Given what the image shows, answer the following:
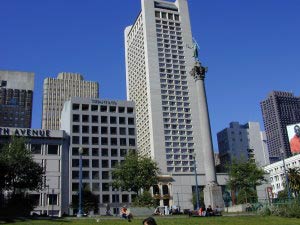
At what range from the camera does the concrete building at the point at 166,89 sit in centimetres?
15862

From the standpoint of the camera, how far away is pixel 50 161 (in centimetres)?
12350

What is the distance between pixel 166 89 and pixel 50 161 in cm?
6584

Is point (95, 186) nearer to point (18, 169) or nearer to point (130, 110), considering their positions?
point (130, 110)

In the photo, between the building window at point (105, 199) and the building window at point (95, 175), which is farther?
the building window at point (95, 175)

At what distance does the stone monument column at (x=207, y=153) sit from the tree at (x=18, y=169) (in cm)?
2862

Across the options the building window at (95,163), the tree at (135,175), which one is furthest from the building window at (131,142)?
the tree at (135,175)

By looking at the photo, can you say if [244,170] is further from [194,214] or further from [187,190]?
[187,190]

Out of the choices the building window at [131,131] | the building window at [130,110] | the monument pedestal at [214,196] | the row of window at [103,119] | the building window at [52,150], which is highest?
the building window at [130,110]

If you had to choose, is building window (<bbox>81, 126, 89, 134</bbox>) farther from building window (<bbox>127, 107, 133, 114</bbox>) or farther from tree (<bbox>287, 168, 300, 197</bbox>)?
tree (<bbox>287, 168, 300, 197</bbox>)

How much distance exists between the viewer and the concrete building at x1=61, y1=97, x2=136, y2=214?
13138 cm

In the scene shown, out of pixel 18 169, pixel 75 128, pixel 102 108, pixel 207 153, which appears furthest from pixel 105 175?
pixel 207 153

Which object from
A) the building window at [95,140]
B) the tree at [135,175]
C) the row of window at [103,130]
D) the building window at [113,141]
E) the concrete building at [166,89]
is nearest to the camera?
the tree at [135,175]

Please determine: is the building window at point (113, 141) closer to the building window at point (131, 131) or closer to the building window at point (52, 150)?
the building window at point (131, 131)

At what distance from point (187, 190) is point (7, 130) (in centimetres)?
6173
